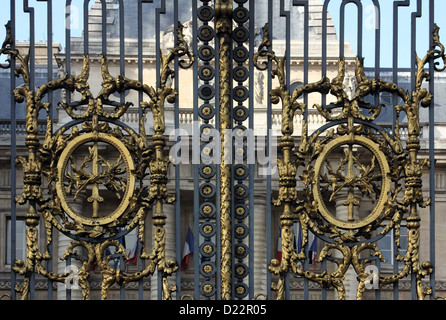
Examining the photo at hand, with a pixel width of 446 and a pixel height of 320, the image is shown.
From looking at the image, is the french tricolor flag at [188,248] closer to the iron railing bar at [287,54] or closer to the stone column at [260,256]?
the stone column at [260,256]

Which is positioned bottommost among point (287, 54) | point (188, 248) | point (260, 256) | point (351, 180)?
point (260, 256)

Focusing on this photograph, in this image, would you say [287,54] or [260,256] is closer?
[287,54]

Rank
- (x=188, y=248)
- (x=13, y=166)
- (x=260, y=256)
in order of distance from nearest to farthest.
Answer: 1. (x=13, y=166)
2. (x=260, y=256)
3. (x=188, y=248)

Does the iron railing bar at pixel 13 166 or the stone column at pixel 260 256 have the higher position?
the iron railing bar at pixel 13 166

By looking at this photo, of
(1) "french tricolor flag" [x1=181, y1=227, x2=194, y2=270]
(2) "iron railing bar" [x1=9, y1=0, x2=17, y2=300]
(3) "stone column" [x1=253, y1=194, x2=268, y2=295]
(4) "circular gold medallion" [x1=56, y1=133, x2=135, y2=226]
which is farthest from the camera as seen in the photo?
(1) "french tricolor flag" [x1=181, y1=227, x2=194, y2=270]

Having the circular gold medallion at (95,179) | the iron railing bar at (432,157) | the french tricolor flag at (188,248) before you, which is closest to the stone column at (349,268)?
the french tricolor flag at (188,248)

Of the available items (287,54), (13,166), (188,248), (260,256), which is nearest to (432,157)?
(287,54)

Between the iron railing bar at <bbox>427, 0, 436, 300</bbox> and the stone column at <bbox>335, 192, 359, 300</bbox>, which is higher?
the iron railing bar at <bbox>427, 0, 436, 300</bbox>

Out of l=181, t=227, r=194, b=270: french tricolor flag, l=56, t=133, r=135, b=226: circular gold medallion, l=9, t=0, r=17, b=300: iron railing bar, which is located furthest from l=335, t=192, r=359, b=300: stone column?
l=9, t=0, r=17, b=300: iron railing bar

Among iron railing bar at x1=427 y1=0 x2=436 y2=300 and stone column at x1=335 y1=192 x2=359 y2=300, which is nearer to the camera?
iron railing bar at x1=427 y1=0 x2=436 y2=300

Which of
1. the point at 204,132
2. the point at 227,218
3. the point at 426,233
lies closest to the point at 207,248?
the point at 227,218

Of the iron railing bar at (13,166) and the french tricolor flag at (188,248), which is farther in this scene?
the french tricolor flag at (188,248)

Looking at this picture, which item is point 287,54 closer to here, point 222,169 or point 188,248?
point 222,169

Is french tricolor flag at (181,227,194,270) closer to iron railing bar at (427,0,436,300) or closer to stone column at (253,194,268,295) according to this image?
stone column at (253,194,268,295)
